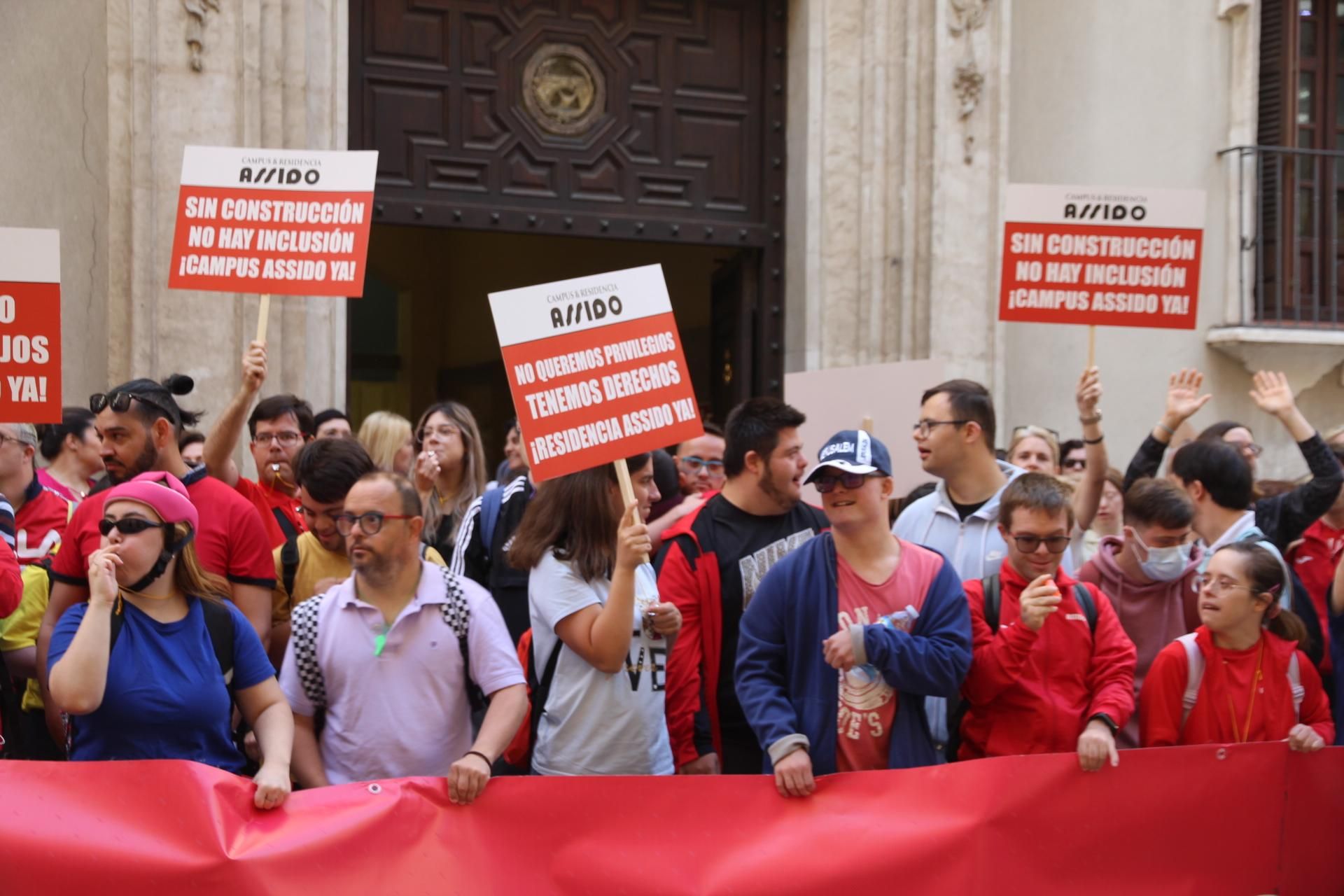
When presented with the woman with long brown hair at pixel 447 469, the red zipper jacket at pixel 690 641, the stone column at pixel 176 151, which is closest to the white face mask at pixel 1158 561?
the red zipper jacket at pixel 690 641

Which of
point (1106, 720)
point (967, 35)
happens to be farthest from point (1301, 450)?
point (967, 35)

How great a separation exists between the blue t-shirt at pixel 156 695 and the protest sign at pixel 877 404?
316 centimetres

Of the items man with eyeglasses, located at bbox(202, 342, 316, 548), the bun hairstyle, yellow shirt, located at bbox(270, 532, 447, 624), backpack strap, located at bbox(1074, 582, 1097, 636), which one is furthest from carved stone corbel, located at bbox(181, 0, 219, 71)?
backpack strap, located at bbox(1074, 582, 1097, 636)

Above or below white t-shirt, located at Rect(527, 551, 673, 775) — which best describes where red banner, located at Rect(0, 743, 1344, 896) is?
below

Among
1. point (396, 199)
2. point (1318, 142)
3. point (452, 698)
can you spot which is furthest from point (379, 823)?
point (1318, 142)

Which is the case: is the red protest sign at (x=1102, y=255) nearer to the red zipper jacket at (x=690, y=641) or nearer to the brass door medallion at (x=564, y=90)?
the red zipper jacket at (x=690, y=641)

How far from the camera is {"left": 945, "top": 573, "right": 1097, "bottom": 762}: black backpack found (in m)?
4.31

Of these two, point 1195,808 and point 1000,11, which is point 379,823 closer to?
point 1195,808

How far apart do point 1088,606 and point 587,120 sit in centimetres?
613

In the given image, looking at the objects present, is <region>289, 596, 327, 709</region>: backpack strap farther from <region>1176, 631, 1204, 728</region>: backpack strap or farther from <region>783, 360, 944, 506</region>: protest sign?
<region>783, 360, 944, 506</region>: protest sign

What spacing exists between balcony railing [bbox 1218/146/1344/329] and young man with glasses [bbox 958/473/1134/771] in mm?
6599

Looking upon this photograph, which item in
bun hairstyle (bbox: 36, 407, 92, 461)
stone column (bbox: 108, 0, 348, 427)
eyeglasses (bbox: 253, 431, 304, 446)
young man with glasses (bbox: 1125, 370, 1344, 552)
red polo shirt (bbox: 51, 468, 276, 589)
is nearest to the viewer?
red polo shirt (bbox: 51, 468, 276, 589)

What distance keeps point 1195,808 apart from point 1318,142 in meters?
7.80

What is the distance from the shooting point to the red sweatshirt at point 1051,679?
166 inches
